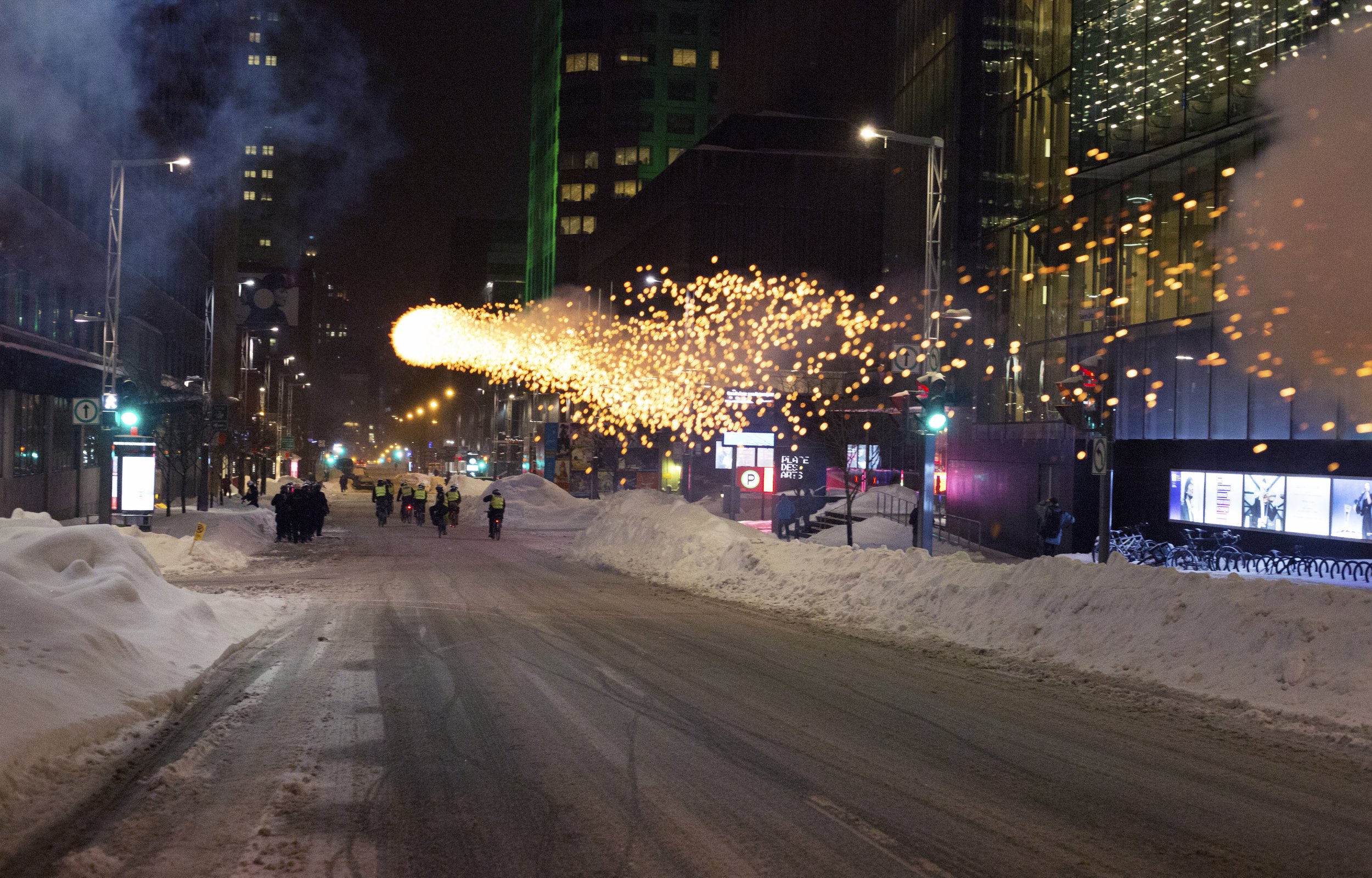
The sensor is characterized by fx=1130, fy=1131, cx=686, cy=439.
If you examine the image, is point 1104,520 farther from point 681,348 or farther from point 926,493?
point 681,348

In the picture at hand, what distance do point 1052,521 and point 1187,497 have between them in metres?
3.20

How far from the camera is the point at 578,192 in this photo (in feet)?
374

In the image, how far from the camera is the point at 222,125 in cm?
6681

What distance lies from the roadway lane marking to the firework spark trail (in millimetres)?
37534

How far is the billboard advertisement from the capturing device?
2267cm

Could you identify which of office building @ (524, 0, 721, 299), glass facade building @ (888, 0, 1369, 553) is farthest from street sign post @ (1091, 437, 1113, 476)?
office building @ (524, 0, 721, 299)

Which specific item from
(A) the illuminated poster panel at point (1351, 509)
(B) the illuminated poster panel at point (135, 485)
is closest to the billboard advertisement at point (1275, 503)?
(A) the illuminated poster panel at point (1351, 509)

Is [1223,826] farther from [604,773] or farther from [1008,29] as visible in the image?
[1008,29]

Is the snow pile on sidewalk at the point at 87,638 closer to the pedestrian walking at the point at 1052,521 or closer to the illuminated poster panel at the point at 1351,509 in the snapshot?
the pedestrian walking at the point at 1052,521

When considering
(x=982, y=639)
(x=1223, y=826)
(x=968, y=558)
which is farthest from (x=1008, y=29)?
(x=1223, y=826)

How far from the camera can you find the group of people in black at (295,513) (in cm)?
3338

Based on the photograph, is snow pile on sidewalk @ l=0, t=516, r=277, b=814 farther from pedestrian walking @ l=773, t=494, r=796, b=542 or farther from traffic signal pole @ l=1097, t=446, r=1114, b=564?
pedestrian walking @ l=773, t=494, r=796, b=542

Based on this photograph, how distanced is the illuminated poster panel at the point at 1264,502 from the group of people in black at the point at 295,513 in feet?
83.2

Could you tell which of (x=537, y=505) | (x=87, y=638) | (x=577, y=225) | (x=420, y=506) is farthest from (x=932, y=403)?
(x=577, y=225)
